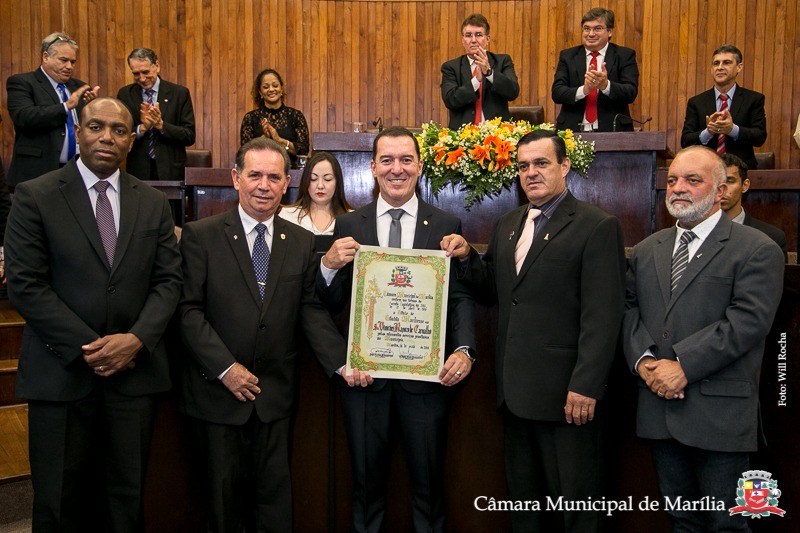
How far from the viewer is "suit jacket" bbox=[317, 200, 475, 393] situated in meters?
2.51

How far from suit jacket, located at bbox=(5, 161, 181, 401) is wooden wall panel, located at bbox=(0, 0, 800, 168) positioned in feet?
17.4

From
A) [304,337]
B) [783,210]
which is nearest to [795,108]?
[783,210]

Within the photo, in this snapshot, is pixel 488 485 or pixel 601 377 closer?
pixel 601 377

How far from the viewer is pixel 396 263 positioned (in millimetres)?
2482

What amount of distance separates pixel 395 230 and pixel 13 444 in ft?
8.42

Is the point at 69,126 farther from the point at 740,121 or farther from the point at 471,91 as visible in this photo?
the point at 740,121

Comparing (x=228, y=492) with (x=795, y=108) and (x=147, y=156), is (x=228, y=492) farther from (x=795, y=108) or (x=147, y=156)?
(x=795, y=108)

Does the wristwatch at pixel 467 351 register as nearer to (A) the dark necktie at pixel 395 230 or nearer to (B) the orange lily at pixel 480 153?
(A) the dark necktie at pixel 395 230

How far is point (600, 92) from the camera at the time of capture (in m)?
4.98

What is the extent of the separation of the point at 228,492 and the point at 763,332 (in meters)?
1.78

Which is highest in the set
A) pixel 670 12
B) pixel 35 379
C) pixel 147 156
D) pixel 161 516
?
pixel 670 12

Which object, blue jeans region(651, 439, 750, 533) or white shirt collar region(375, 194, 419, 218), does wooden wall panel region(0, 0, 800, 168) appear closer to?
white shirt collar region(375, 194, 419, 218)

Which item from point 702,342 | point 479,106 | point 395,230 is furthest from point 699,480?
point 479,106

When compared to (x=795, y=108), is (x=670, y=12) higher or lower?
higher
